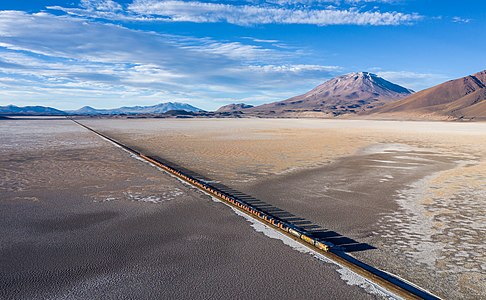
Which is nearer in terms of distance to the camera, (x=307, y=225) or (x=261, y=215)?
(x=307, y=225)

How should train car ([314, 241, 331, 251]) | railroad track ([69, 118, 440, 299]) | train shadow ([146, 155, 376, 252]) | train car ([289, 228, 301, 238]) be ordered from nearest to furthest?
railroad track ([69, 118, 440, 299]) < train car ([314, 241, 331, 251]) < train shadow ([146, 155, 376, 252]) < train car ([289, 228, 301, 238])

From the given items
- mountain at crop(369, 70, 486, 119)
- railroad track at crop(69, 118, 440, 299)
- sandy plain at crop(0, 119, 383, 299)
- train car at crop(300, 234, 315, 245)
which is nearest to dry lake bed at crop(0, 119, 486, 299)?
sandy plain at crop(0, 119, 383, 299)

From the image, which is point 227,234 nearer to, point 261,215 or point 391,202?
point 261,215

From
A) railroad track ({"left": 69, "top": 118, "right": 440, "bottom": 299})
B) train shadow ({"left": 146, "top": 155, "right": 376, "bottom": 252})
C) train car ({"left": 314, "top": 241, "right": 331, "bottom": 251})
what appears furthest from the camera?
train shadow ({"left": 146, "top": 155, "right": 376, "bottom": 252})

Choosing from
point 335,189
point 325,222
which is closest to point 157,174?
point 335,189

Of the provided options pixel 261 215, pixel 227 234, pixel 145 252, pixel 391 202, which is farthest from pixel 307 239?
pixel 391 202

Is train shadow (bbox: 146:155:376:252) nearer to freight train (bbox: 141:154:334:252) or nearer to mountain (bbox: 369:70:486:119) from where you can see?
freight train (bbox: 141:154:334:252)

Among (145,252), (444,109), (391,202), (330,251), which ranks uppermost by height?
(444,109)

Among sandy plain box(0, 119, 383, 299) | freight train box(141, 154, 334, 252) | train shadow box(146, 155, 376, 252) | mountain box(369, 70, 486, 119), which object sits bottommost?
sandy plain box(0, 119, 383, 299)

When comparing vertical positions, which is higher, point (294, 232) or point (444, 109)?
point (444, 109)
